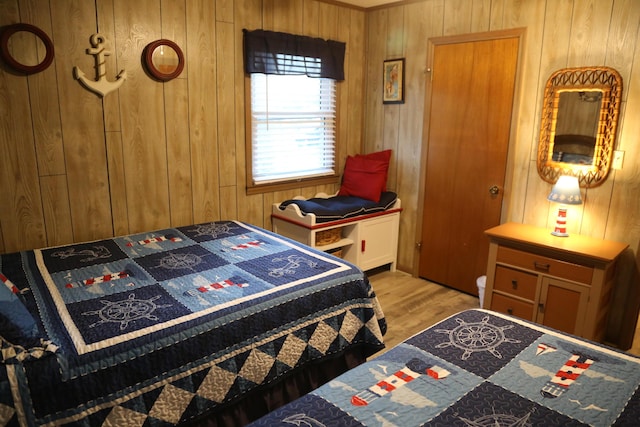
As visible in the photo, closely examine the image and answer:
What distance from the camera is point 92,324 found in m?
1.78

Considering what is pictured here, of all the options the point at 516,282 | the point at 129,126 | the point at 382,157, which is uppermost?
the point at 129,126

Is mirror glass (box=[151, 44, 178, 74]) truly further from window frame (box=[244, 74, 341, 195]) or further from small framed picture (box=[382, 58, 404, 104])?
small framed picture (box=[382, 58, 404, 104])

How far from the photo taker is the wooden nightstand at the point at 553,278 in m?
2.66

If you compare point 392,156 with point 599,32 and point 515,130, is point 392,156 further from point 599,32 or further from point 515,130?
point 599,32

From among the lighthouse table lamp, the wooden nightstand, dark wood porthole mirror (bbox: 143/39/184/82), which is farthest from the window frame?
the lighthouse table lamp

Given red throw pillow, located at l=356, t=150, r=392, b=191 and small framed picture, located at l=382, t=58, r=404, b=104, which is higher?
small framed picture, located at l=382, t=58, r=404, b=104

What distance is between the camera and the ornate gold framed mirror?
282 cm

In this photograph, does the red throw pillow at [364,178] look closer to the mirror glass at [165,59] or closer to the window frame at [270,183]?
the window frame at [270,183]

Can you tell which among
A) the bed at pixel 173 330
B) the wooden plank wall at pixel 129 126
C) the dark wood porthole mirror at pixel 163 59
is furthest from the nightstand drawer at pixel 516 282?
the dark wood porthole mirror at pixel 163 59

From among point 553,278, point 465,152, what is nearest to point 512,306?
point 553,278

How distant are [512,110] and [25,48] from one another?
3142mm

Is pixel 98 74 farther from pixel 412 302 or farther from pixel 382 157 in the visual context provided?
pixel 412 302

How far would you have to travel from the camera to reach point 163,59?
3.01 meters

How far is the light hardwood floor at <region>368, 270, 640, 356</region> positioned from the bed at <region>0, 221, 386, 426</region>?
0.83 metres
